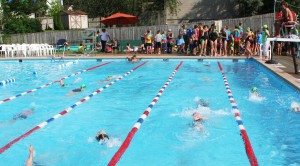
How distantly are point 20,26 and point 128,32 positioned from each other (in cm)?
977

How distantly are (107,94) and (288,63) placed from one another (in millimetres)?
7503

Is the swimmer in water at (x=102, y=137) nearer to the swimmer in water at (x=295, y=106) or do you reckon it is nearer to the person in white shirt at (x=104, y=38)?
the swimmer in water at (x=295, y=106)

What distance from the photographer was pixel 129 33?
78.7 ft

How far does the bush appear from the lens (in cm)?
2678

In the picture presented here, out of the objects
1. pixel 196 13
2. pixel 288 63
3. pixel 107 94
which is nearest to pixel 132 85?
pixel 107 94

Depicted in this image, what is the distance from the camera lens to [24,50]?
19.8 m

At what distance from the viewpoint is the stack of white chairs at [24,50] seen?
19594 mm

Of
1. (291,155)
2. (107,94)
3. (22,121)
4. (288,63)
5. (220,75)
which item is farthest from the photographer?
(288,63)

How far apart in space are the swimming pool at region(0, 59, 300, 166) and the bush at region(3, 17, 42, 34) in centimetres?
1660

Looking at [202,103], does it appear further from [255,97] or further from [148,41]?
[148,41]

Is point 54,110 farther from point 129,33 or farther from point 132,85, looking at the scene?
point 129,33

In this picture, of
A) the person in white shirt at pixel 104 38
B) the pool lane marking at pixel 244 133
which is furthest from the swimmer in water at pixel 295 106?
the person in white shirt at pixel 104 38

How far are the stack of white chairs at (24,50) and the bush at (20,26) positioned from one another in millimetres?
6711

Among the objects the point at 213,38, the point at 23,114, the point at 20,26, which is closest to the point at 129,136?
the point at 23,114
